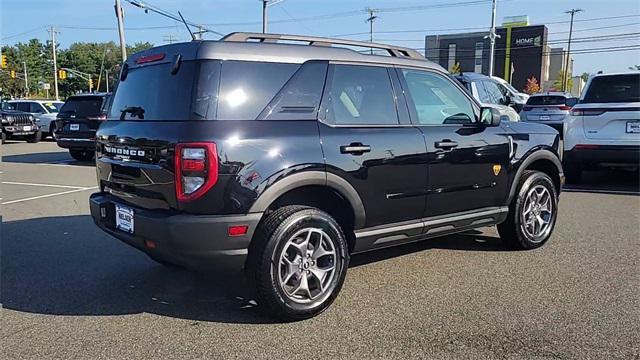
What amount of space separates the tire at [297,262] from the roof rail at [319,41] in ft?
4.17

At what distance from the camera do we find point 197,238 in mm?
3480

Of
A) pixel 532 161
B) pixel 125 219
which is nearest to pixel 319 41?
pixel 125 219

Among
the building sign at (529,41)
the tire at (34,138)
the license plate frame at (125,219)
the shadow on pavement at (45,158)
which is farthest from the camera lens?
the building sign at (529,41)

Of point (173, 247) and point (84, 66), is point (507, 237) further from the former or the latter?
point (84, 66)

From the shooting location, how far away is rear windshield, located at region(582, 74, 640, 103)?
894 centimetres

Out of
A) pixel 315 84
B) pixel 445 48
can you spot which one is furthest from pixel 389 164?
pixel 445 48

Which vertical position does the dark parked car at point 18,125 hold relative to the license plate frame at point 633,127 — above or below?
below

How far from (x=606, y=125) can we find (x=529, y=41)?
66693mm

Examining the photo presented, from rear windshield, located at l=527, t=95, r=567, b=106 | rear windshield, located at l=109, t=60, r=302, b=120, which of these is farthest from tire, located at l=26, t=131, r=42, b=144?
rear windshield, located at l=109, t=60, r=302, b=120

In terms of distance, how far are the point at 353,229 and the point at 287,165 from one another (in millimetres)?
830

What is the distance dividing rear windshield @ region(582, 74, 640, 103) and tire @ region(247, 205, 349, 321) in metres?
7.04

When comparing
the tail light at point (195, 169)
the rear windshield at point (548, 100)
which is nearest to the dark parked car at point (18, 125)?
the rear windshield at point (548, 100)

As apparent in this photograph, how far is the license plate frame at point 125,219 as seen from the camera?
3.87 metres

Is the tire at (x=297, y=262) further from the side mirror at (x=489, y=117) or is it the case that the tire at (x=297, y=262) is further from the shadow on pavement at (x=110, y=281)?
the side mirror at (x=489, y=117)
